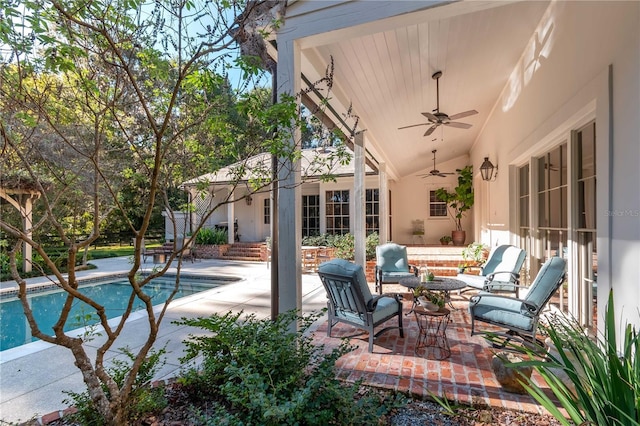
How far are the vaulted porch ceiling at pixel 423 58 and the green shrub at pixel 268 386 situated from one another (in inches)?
106

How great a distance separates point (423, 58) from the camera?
Result: 4.21 meters

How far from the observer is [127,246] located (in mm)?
16922

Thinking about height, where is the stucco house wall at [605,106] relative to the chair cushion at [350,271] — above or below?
above

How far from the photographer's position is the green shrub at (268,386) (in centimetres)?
181

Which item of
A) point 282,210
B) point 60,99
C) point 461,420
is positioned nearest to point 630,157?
point 461,420

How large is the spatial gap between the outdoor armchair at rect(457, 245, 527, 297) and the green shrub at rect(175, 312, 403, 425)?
143 inches

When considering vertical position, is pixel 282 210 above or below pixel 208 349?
above

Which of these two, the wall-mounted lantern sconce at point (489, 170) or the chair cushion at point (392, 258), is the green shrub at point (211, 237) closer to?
the chair cushion at point (392, 258)

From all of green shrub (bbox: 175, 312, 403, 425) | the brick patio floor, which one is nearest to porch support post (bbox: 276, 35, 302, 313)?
green shrub (bbox: 175, 312, 403, 425)

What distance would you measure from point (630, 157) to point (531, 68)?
319 centimetres

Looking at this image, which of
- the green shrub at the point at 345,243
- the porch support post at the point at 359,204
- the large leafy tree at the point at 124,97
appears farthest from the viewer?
the green shrub at the point at 345,243

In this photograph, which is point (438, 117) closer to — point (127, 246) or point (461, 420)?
point (461, 420)

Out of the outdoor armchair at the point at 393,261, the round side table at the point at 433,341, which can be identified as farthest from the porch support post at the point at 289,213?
the outdoor armchair at the point at 393,261

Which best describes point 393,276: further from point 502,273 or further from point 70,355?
point 70,355
